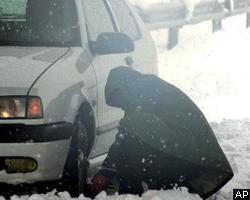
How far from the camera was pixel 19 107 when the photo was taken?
473 cm

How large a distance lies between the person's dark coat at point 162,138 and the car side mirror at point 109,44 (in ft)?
2.82

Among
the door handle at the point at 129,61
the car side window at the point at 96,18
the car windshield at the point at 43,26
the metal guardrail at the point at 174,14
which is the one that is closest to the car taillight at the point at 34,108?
the car windshield at the point at 43,26

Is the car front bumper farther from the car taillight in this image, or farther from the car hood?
the car hood

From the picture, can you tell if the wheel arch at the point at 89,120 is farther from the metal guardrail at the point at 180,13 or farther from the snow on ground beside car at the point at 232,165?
the metal guardrail at the point at 180,13

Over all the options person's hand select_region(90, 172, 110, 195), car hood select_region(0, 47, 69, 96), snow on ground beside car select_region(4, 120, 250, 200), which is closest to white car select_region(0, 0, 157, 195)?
car hood select_region(0, 47, 69, 96)

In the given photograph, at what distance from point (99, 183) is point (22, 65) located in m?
1.04

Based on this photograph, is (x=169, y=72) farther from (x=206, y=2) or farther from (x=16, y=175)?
(x=16, y=175)

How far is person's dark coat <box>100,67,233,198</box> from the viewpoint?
15.5 ft

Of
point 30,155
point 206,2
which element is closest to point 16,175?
point 30,155

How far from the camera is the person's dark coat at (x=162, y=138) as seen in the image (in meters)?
4.73

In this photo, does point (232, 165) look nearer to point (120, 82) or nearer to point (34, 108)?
point (120, 82)

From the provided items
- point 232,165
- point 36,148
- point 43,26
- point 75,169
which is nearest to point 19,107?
point 36,148

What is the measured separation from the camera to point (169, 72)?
15.0m

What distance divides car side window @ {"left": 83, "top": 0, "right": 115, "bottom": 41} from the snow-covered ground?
181cm
